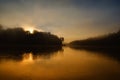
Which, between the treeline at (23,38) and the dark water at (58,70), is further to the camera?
the treeline at (23,38)

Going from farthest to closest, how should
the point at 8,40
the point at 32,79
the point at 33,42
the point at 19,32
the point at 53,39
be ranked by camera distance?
the point at 53,39 → the point at 33,42 → the point at 19,32 → the point at 8,40 → the point at 32,79

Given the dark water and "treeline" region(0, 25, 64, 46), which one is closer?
the dark water

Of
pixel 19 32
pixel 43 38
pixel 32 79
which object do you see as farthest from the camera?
pixel 43 38

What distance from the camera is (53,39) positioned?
6811 inches

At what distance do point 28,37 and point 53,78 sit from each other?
11543cm

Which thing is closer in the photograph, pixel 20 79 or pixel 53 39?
pixel 20 79

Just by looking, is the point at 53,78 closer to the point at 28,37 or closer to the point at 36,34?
the point at 28,37

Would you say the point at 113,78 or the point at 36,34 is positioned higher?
the point at 36,34

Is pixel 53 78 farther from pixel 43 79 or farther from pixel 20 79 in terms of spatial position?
pixel 20 79

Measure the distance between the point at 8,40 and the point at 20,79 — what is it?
317 ft

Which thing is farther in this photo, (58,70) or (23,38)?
(23,38)

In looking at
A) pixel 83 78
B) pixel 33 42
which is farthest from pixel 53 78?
pixel 33 42

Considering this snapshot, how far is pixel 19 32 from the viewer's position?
123312mm

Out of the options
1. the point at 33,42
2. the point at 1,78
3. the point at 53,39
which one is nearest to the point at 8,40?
the point at 33,42
